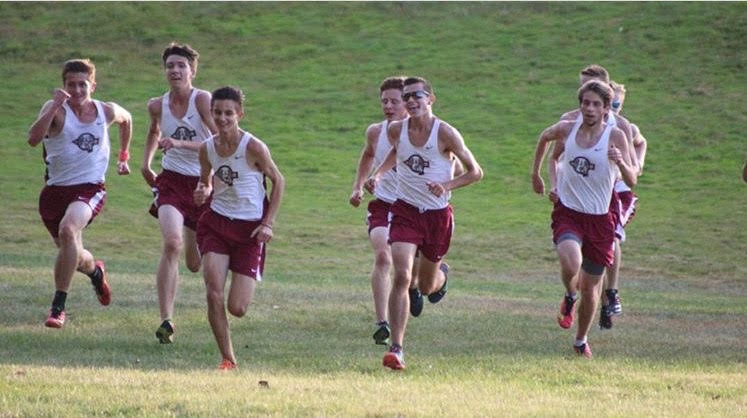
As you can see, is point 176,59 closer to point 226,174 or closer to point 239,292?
point 226,174

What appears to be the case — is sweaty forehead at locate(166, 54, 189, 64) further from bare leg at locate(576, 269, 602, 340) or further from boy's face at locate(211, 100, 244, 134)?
bare leg at locate(576, 269, 602, 340)

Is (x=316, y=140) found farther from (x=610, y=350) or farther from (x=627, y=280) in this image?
(x=610, y=350)

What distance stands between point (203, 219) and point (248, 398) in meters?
2.71

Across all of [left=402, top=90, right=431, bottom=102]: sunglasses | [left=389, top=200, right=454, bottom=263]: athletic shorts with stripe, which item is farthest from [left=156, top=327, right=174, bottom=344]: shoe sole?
[left=402, top=90, right=431, bottom=102]: sunglasses

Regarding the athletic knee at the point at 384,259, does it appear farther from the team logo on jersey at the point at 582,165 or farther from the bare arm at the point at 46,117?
the bare arm at the point at 46,117

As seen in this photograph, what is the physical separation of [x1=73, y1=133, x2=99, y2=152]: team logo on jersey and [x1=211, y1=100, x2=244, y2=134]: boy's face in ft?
8.07

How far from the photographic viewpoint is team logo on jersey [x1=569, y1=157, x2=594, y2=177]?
12.7 m

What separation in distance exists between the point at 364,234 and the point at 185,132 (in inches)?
725

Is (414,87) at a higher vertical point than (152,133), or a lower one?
higher

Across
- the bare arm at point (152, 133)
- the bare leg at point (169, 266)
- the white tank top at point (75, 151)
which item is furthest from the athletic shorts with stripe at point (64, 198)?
the bare leg at point (169, 266)

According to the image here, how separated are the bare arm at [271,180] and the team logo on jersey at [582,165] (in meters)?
2.70

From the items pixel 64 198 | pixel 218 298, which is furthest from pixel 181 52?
pixel 218 298

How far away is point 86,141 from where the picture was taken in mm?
13320

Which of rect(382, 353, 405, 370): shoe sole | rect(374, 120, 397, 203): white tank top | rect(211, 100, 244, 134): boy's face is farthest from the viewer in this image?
rect(374, 120, 397, 203): white tank top
